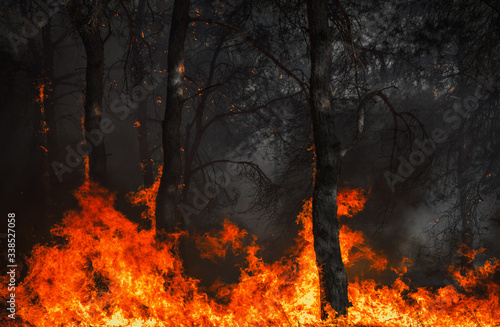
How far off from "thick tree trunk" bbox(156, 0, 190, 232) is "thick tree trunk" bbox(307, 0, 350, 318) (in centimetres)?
311

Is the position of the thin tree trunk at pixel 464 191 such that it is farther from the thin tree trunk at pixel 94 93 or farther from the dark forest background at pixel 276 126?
the thin tree trunk at pixel 94 93

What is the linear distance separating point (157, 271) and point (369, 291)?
449 centimetres

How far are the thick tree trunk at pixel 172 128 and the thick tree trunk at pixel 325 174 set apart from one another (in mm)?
3111

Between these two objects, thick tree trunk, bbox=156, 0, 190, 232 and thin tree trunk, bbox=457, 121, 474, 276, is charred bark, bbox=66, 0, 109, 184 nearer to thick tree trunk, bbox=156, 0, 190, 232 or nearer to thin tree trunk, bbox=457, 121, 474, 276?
thick tree trunk, bbox=156, 0, 190, 232

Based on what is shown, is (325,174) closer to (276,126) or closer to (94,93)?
(94,93)

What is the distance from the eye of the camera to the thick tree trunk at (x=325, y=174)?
22.8 feet

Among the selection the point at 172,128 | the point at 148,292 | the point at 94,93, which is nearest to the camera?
the point at 148,292

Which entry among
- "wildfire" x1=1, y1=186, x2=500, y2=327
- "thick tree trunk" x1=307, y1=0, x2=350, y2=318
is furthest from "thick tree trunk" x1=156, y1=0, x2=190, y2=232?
"thick tree trunk" x1=307, y1=0, x2=350, y2=318

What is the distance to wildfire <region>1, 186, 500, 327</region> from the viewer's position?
25.9ft

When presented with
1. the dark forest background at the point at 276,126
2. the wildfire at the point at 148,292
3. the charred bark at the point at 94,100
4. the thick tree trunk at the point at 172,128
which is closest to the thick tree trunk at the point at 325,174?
the wildfire at the point at 148,292

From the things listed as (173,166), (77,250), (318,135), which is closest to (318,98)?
(318,135)

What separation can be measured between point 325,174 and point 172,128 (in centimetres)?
355

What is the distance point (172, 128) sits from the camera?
8727 millimetres

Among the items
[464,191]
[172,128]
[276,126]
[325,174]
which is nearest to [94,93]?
[172,128]
